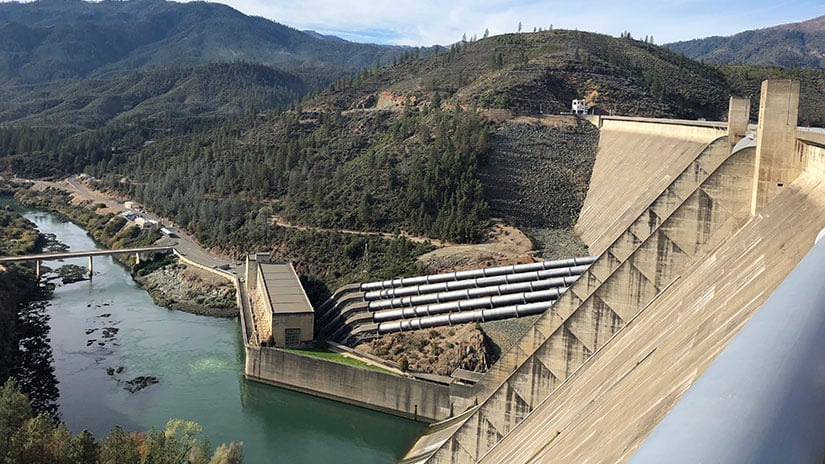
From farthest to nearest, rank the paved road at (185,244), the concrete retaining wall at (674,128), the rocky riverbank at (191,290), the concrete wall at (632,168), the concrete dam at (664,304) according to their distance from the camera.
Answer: the paved road at (185,244) < the rocky riverbank at (191,290) < the concrete wall at (632,168) < the concrete retaining wall at (674,128) < the concrete dam at (664,304)

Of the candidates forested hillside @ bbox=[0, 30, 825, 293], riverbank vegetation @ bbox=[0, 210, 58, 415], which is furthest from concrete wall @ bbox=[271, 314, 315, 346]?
riverbank vegetation @ bbox=[0, 210, 58, 415]

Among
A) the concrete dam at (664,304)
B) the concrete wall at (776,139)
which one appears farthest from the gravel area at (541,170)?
the concrete wall at (776,139)

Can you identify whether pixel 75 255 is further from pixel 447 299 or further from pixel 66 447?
pixel 66 447

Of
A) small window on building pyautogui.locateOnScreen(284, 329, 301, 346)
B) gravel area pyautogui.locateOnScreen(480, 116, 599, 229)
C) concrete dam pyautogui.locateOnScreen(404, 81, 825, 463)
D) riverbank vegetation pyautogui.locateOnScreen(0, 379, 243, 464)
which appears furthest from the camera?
gravel area pyautogui.locateOnScreen(480, 116, 599, 229)

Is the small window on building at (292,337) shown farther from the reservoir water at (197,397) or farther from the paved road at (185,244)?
the paved road at (185,244)

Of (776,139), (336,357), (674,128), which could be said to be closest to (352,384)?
(336,357)

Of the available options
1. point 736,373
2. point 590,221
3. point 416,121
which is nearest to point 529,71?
point 416,121

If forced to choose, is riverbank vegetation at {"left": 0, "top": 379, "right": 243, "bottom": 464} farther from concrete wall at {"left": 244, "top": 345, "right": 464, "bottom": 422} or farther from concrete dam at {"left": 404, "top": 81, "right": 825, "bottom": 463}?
concrete wall at {"left": 244, "top": 345, "right": 464, "bottom": 422}
